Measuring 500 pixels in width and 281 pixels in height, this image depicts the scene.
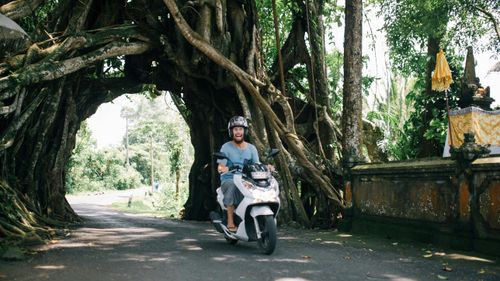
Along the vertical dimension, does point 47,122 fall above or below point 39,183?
above

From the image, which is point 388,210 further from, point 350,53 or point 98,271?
point 98,271

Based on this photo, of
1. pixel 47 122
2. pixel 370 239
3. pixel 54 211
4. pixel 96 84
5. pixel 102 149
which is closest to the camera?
pixel 370 239

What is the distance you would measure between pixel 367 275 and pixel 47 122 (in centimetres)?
637

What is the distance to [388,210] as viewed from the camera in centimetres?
717

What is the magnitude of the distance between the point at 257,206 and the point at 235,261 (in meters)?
0.77

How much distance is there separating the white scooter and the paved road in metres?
0.20

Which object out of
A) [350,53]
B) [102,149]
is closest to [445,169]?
[350,53]

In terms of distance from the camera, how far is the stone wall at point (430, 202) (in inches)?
215

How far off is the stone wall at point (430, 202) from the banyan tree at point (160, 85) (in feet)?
3.63

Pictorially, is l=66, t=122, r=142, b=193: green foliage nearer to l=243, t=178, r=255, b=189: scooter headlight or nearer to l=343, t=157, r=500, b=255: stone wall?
l=343, t=157, r=500, b=255: stone wall

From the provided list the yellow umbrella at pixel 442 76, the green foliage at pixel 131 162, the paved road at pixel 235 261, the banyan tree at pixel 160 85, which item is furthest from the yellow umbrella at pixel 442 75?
the green foliage at pixel 131 162

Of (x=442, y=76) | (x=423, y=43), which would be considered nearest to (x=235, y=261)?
(x=442, y=76)

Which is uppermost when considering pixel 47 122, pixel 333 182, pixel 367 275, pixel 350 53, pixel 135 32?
pixel 135 32

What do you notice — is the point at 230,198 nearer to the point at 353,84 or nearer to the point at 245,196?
the point at 245,196
